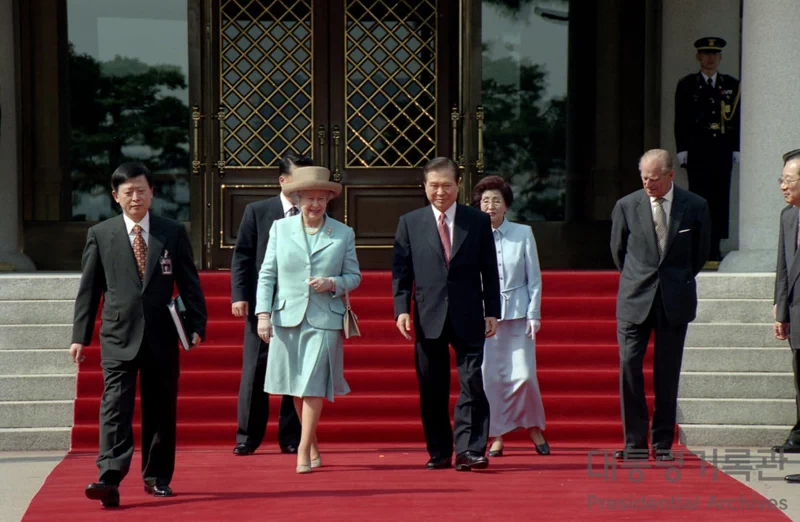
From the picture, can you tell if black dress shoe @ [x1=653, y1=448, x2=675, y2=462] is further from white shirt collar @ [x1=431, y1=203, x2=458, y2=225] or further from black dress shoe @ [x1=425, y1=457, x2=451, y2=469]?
white shirt collar @ [x1=431, y1=203, x2=458, y2=225]

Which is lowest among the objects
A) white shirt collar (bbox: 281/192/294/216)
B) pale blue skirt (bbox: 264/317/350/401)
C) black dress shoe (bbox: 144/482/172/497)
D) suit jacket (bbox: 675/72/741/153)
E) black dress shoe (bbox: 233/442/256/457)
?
black dress shoe (bbox: 233/442/256/457)

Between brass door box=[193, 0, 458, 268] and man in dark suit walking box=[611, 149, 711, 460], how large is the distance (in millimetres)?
5353

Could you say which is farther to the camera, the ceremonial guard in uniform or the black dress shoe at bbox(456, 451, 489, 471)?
the ceremonial guard in uniform

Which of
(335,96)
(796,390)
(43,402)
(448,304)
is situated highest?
(335,96)

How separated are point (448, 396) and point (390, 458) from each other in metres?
0.77

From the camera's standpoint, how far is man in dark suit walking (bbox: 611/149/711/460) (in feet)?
25.6

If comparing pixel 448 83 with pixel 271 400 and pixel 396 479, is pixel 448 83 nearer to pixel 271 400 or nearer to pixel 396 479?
pixel 271 400

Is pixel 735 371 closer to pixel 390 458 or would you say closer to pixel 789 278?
pixel 789 278

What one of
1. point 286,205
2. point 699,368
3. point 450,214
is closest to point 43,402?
point 286,205

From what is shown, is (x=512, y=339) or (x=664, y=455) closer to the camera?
(x=664, y=455)

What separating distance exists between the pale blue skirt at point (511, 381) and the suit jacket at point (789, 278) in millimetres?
1573

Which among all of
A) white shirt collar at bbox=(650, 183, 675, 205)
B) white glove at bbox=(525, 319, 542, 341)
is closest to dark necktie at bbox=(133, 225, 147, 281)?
white glove at bbox=(525, 319, 542, 341)

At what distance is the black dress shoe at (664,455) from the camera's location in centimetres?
787

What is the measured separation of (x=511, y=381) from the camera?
8234 millimetres
